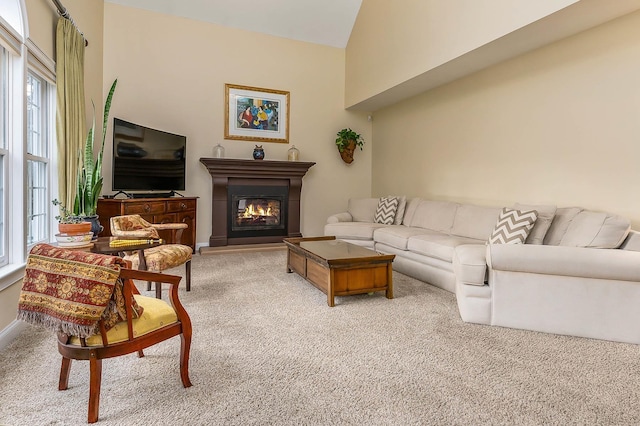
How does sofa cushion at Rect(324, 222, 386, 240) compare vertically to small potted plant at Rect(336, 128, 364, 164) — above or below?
below

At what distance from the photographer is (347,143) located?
22.3ft

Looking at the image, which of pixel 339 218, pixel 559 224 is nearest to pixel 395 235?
pixel 339 218

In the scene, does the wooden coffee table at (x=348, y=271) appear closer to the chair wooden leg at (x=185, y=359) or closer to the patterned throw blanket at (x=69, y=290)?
the chair wooden leg at (x=185, y=359)

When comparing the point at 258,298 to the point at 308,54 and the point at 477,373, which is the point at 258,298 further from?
the point at 308,54

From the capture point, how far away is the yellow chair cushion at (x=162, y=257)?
3.13m

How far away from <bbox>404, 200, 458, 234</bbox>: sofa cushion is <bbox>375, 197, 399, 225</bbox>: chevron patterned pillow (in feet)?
0.88

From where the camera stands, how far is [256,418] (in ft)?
5.57

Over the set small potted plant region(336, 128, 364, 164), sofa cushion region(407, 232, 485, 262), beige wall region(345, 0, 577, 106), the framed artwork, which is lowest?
sofa cushion region(407, 232, 485, 262)

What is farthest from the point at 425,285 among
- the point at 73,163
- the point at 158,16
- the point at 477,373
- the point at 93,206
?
the point at 158,16

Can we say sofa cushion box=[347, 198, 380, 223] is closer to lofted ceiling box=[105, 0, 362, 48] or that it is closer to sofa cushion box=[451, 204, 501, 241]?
sofa cushion box=[451, 204, 501, 241]

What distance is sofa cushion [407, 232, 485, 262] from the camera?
148 inches

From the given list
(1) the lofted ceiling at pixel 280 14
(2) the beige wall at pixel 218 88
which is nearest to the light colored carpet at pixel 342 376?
(2) the beige wall at pixel 218 88

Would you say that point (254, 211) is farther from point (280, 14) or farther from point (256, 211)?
point (280, 14)

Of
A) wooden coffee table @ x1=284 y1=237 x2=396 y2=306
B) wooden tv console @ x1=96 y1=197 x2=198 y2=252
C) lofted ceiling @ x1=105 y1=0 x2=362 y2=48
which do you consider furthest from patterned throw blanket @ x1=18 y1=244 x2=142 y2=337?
lofted ceiling @ x1=105 y1=0 x2=362 y2=48
